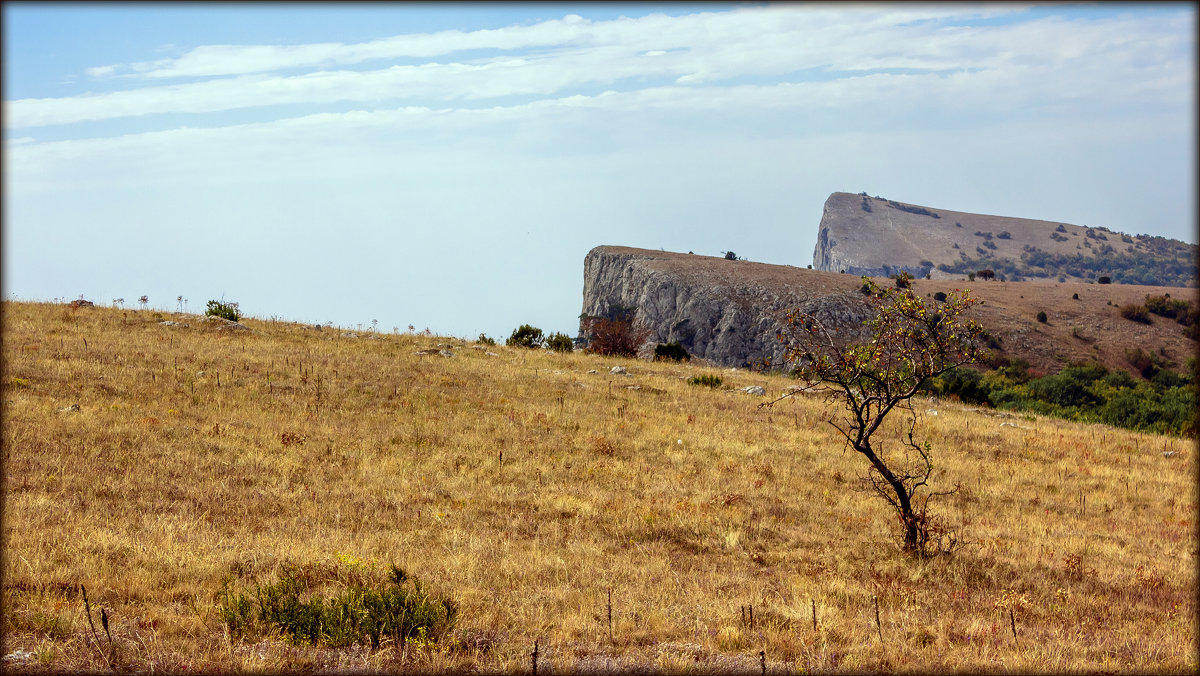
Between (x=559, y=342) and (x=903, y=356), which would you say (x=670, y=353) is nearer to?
(x=559, y=342)

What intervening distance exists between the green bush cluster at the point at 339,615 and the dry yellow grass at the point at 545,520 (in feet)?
0.77

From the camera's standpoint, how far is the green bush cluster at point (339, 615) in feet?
21.9

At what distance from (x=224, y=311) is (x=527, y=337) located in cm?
1281

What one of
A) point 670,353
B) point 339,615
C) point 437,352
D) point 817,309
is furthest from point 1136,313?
point 339,615

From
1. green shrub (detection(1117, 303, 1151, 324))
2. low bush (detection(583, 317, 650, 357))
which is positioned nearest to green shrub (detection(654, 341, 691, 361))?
low bush (detection(583, 317, 650, 357))

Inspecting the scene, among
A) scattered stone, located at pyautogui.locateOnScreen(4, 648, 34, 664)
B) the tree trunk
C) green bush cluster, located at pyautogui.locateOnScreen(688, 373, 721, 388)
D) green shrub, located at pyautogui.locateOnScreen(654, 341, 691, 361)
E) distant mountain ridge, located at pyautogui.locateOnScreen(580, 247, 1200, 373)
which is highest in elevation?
distant mountain ridge, located at pyautogui.locateOnScreen(580, 247, 1200, 373)

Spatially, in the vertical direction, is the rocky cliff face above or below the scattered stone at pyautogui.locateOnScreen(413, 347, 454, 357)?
above

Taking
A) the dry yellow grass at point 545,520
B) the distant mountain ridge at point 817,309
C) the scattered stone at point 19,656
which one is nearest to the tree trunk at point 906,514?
the dry yellow grass at point 545,520

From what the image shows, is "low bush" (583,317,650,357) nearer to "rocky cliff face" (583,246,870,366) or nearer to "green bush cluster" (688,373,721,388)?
"green bush cluster" (688,373,721,388)

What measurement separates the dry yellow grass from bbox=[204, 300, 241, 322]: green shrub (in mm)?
5097

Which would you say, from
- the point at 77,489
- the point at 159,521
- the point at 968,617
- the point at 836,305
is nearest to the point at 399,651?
the point at 159,521

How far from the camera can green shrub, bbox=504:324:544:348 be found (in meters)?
33.6

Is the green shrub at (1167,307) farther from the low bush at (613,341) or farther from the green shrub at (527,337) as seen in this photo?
the green shrub at (527,337)

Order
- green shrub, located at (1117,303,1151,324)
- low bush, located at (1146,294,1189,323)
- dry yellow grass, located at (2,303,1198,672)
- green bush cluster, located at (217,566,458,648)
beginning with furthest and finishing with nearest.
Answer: low bush, located at (1146,294,1189,323) < green shrub, located at (1117,303,1151,324) < dry yellow grass, located at (2,303,1198,672) < green bush cluster, located at (217,566,458,648)
